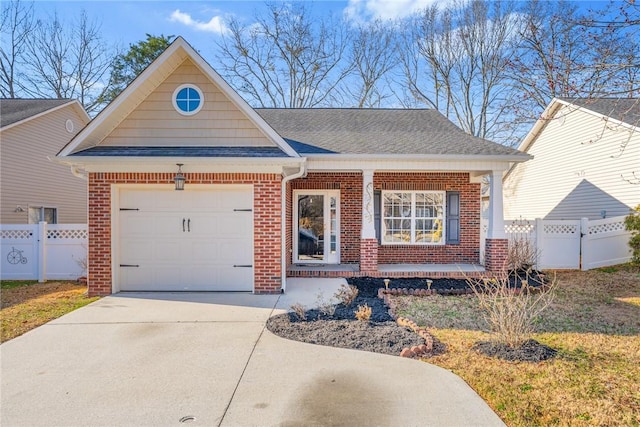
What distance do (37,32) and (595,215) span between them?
2938 cm

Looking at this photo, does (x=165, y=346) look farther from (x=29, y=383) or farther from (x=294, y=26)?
(x=294, y=26)

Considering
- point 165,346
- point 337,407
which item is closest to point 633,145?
point 337,407

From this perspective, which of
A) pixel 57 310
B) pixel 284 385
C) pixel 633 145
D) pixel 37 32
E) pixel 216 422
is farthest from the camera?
pixel 37 32

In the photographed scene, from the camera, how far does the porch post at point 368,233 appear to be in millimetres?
9250

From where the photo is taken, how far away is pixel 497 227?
9.20m

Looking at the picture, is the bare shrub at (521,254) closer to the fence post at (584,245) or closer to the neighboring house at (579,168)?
the fence post at (584,245)

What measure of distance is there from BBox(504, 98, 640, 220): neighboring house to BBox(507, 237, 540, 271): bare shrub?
3.93 meters

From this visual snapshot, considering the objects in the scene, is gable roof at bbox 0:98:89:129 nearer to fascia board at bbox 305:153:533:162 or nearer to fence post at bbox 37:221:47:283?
fence post at bbox 37:221:47:283

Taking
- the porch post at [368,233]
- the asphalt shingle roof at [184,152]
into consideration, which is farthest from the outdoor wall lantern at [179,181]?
the porch post at [368,233]

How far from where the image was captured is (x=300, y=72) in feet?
77.8

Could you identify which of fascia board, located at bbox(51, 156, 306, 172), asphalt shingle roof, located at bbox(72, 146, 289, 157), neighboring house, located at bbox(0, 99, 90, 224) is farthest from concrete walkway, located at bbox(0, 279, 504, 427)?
neighboring house, located at bbox(0, 99, 90, 224)

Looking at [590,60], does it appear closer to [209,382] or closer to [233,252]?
[209,382]

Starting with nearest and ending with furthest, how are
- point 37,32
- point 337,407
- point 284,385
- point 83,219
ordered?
point 337,407 → point 284,385 → point 83,219 → point 37,32

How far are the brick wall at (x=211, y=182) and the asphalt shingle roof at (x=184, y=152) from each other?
45cm
